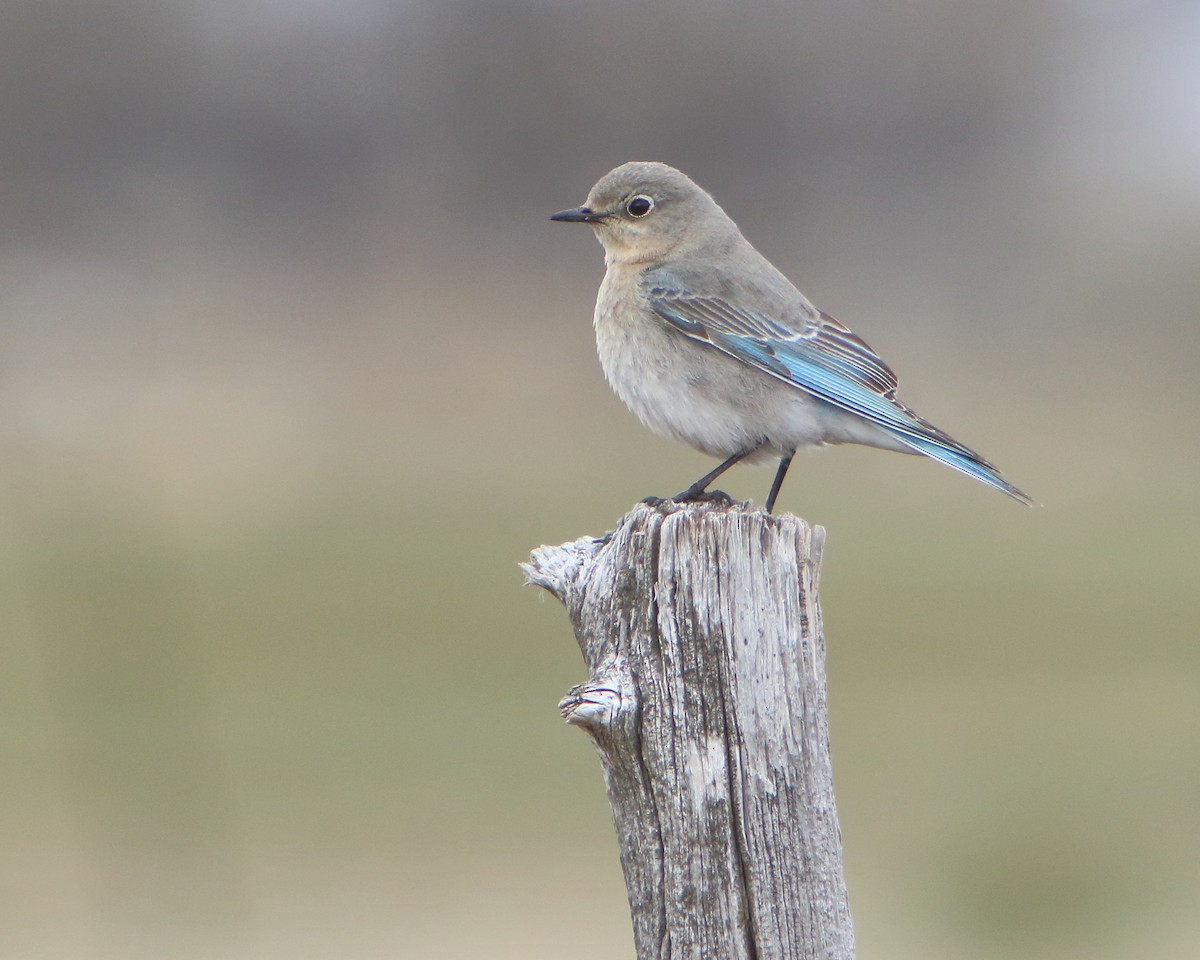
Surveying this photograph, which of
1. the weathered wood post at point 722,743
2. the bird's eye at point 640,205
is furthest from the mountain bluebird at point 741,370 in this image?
the weathered wood post at point 722,743

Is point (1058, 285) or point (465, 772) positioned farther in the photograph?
point (1058, 285)

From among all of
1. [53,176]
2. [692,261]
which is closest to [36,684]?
[53,176]

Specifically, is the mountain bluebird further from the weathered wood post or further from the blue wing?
the weathered wood post

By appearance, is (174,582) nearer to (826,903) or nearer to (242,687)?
(242,687)

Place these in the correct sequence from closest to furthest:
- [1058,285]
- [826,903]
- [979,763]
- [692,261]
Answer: [826,903], [692,261], [979,763], [1058,285]

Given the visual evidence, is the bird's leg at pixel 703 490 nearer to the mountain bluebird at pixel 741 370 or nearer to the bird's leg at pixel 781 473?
the mountain bluebird at pixel 741 370

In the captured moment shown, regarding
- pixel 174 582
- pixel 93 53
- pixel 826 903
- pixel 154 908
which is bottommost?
pixel 826 903

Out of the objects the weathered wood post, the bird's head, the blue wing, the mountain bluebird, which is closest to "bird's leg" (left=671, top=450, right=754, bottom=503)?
the mountain bluebird
